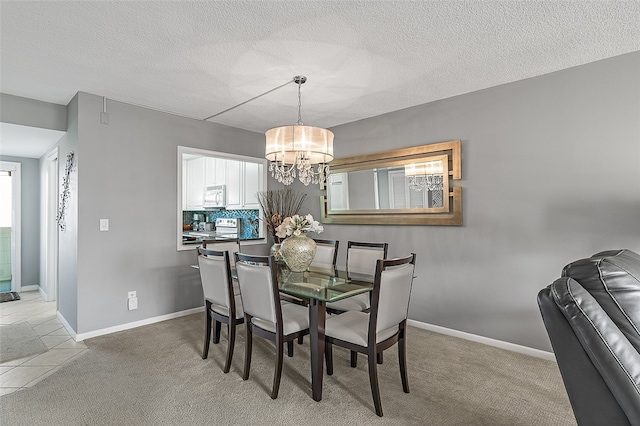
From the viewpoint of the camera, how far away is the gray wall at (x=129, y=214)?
3.36 m

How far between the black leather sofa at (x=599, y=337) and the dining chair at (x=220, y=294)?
2045 millimetres

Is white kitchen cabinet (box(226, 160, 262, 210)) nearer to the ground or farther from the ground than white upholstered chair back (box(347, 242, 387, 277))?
farther from the ground

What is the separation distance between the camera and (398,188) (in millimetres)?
3885

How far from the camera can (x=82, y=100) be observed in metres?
3.31

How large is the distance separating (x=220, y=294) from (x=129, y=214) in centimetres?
178

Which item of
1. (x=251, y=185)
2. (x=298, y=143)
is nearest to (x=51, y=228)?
(x=251, y=185)

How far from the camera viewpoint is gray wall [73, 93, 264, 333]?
3.36 metres

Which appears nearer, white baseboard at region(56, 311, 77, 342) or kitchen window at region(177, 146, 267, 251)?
white baseboard at region(56, 311, 77, 342)

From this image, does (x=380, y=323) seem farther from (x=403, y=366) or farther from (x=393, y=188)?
(x=393, y=188)

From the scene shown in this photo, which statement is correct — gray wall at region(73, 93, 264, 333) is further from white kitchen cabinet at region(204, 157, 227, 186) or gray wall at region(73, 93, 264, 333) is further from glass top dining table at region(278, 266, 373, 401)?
glass top dining table at region(278, 266, 373, 401)

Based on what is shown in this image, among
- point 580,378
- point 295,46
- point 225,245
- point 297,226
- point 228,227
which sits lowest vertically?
point 580,378

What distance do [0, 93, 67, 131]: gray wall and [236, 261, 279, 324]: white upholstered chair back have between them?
9.74 feet

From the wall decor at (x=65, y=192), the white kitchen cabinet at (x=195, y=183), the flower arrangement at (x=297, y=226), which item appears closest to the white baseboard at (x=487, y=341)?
the flower arrangement at (x=297, y=226)

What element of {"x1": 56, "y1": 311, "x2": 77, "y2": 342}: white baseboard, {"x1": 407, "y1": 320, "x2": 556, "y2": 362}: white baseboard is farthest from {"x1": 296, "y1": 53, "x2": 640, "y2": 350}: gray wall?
{"x1": 56, "y1": 311, "x2": 77, "y2": 342}: white baseboard
